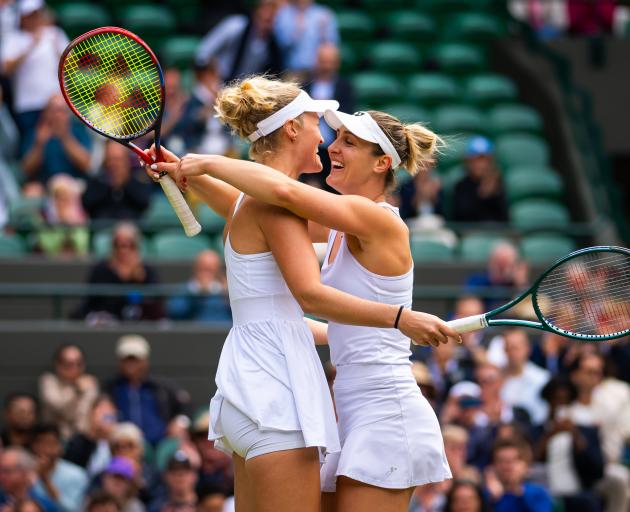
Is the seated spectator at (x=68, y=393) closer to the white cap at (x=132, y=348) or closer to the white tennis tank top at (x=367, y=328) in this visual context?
the white cap at (x=132, y=348)

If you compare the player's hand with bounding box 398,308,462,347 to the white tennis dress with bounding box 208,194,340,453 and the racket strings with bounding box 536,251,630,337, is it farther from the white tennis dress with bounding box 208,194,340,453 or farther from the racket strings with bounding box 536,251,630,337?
the racket strings with bounding box 536,251,630,337

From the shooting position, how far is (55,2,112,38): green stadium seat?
43.1ft

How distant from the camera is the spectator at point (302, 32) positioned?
12.0 metres

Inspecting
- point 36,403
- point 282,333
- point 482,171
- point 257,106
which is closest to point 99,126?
point 257,106

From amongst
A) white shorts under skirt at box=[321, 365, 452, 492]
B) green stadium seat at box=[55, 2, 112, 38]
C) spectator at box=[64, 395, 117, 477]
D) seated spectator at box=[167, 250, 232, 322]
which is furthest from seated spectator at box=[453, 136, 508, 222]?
white shorts under skirt at box=[321, 365, 452, 492]

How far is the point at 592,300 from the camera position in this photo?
5.87 m

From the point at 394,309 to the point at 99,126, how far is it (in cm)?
141

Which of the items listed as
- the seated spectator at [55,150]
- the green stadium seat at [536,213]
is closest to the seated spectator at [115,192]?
the seated spectator at [55,150]

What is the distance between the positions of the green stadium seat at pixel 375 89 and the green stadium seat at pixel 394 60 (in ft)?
1.33

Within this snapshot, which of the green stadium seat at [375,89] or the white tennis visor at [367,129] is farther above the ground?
the white tennis visor at [367,129]

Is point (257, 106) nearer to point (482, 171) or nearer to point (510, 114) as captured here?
point (482, 171)

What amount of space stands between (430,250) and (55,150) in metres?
2.85

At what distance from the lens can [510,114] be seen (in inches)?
496

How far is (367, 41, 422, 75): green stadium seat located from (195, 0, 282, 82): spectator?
159 centimetres
